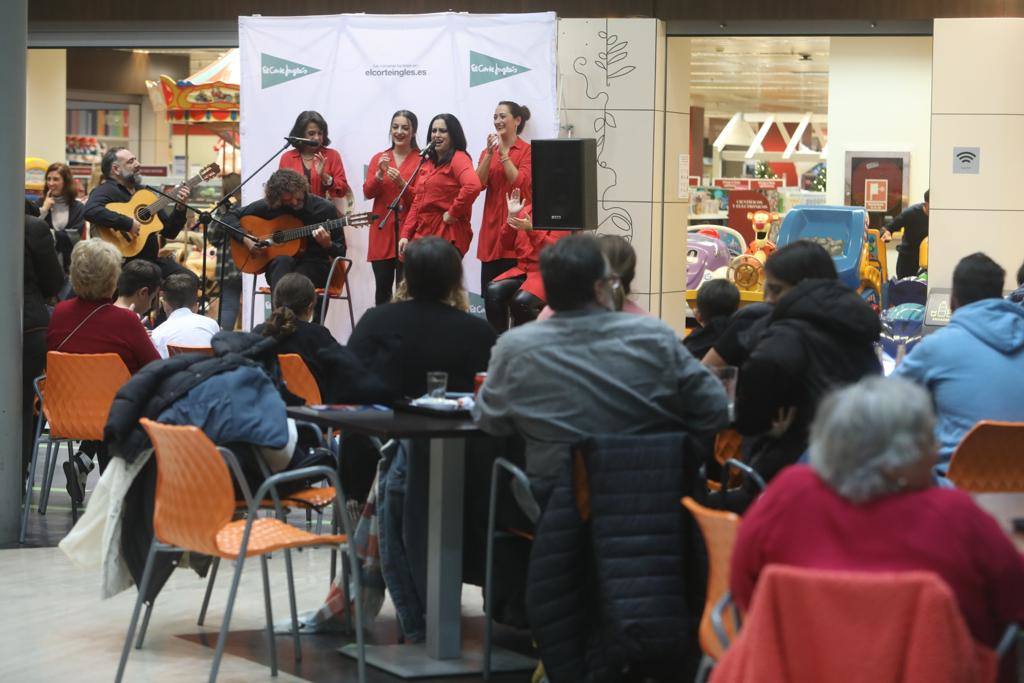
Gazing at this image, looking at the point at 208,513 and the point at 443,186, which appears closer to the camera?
the point at 208,513

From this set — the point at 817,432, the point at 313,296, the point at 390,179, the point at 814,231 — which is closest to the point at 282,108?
the point at 390,179

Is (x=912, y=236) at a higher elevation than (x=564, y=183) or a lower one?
lower

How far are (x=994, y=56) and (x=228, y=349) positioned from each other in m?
6.87

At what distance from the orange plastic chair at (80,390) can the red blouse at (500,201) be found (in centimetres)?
386

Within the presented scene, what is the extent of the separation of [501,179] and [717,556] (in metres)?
6.88

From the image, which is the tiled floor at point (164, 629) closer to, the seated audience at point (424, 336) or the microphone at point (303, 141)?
the seated audience at point (424, 336)

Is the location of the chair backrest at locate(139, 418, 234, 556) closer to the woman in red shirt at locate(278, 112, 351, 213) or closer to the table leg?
the table leg

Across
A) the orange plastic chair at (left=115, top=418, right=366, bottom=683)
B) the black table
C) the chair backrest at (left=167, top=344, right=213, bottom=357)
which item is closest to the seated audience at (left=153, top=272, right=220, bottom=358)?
the chair backrest at (left=167, top=344, right=213, bottom=357)

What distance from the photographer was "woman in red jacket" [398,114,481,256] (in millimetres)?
9891

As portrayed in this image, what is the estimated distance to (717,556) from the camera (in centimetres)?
322

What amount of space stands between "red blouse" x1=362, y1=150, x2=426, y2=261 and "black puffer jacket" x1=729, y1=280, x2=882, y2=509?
5894mm

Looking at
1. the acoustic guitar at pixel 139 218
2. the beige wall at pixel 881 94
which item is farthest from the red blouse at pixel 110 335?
the beige wall at pixel 881 94

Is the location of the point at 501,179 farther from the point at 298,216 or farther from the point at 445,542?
the point at 445,542

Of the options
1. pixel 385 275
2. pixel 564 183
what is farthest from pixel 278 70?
pixel 564 183
